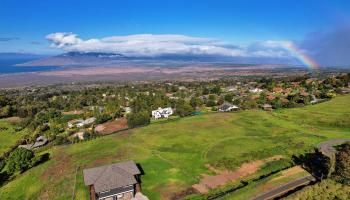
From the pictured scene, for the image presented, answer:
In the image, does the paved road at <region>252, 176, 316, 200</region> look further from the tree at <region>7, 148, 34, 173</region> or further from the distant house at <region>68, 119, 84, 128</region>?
the distant house at <region>68, 119, 84, 128</region>

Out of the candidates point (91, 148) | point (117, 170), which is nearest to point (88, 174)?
point (117, 170)

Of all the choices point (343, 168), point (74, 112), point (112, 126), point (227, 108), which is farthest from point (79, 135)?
point (343, 168)

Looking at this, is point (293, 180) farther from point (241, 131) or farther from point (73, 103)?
point (73, 103)

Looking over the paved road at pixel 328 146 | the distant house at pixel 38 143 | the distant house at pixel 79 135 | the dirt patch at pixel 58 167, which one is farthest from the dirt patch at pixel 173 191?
the distant house at pixel 38 143

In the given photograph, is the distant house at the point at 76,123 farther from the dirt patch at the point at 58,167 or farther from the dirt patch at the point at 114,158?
the dirt patch at the point at 114,158

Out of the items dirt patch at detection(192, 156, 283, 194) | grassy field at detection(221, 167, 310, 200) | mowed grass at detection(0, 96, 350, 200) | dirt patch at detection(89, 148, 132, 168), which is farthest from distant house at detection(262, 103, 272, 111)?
dirt patch at detection(89, 148, 132, 168)

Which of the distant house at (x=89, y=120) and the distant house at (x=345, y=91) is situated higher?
the distant house at (x=345, y=91)
